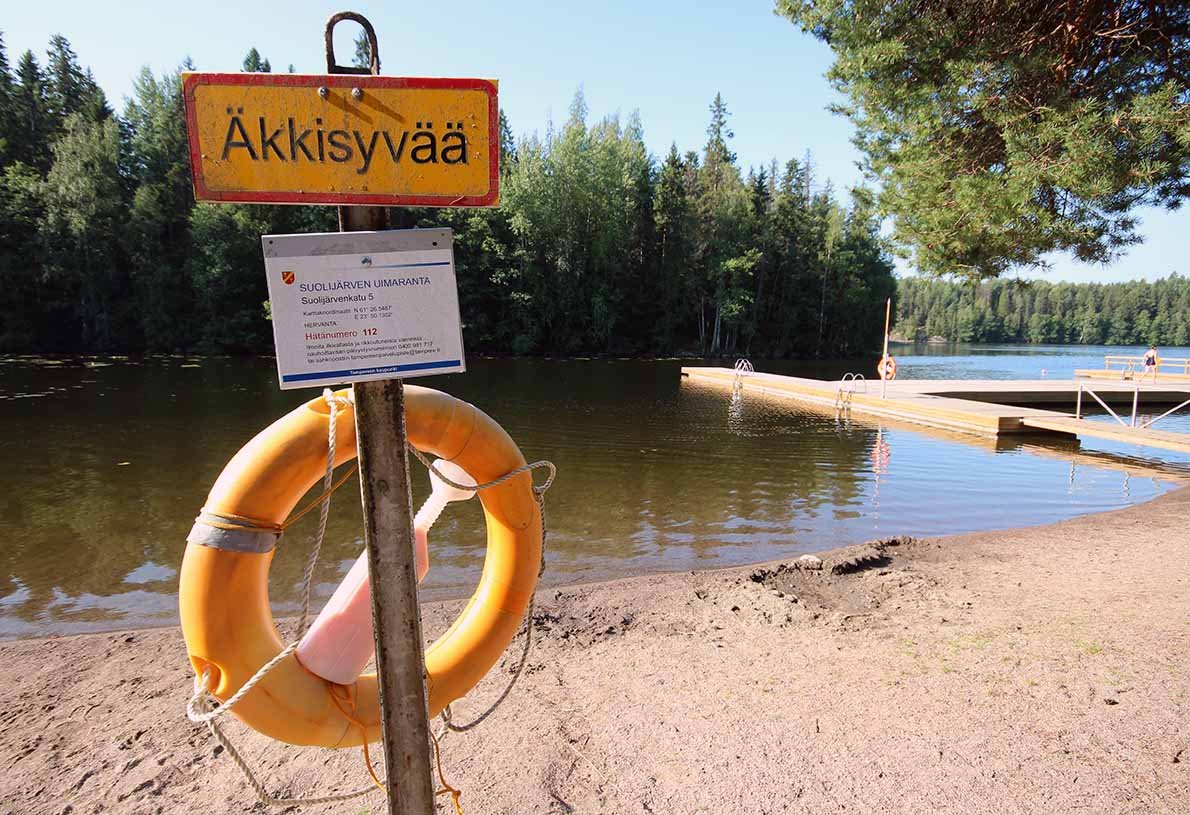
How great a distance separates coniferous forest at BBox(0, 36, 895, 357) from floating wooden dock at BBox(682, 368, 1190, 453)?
1586cm

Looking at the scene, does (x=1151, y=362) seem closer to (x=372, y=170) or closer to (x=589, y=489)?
(x=589, y=489)

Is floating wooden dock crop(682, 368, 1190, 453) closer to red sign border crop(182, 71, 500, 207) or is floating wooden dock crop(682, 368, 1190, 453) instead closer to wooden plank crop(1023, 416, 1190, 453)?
wooden plank crop(1023, 416, 1190, 453)

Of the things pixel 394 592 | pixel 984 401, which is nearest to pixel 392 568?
pixel 394 592

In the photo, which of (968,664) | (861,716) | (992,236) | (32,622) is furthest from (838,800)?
(32,622)

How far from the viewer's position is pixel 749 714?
271cm

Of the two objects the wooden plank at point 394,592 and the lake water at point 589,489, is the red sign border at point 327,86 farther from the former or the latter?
the lake water at point 589,489

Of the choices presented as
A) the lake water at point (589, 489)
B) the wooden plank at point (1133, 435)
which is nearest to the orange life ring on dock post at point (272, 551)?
the lake water at point (589, 489)

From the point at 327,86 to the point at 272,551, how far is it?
1105mm

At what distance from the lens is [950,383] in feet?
63.5

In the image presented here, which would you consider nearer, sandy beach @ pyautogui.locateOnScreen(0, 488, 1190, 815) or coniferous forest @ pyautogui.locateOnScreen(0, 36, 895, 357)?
sandy beach @ pyautogui.locateOnScreen(0, 488, 1190, 815)

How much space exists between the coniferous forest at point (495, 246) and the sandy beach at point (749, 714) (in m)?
24.8

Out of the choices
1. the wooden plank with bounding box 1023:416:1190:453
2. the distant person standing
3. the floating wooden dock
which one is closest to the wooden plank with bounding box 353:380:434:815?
the wooden plank with bounding box 1023:416:1190:453

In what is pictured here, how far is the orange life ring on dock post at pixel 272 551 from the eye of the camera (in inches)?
64.5

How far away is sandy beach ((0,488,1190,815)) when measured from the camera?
2254 mm
